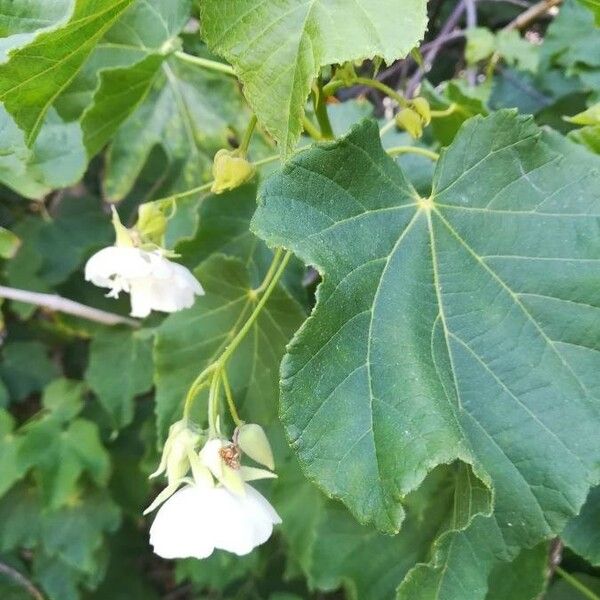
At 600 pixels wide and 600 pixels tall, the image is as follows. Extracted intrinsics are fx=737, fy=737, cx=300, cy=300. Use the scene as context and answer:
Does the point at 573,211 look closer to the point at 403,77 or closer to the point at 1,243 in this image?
the point at 1,243

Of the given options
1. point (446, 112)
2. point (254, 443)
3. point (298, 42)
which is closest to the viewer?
point (298, 42)

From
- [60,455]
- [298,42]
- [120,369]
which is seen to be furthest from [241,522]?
[60,455]

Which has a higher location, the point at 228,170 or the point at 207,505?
the point at 228,170

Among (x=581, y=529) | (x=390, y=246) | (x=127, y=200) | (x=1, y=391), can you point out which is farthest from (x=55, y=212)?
(x=581, y=529)

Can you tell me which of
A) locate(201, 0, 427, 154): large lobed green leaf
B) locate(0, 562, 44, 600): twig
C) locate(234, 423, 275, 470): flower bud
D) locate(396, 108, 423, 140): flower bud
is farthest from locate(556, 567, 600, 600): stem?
locate(0, 562, 44, 600): twig

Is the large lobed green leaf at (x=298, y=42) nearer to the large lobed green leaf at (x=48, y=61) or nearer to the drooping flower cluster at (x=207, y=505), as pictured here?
the large lobed green leaf at (x=48, y=61)

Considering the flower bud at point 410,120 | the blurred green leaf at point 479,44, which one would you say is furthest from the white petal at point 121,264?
the blurred green leaf at point 479,44

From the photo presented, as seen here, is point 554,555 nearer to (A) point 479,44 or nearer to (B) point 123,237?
(B) point 123,237
